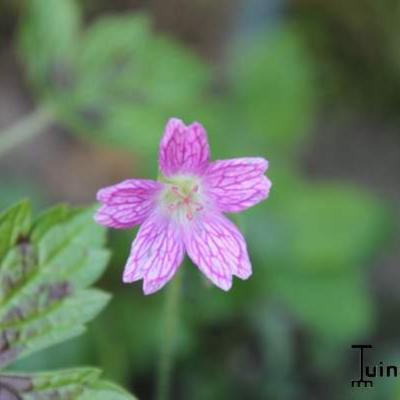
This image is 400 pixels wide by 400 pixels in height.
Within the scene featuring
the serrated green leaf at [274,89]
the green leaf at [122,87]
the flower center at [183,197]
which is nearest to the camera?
the flower center at [183,197]

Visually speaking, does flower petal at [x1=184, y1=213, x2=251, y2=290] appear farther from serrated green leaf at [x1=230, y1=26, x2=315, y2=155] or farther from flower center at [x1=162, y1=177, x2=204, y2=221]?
serrated green leaf at [x1=230, y1=26, x2=315, y2=155]

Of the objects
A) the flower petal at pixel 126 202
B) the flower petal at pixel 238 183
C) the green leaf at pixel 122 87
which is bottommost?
the flower petal at pixel 126 202

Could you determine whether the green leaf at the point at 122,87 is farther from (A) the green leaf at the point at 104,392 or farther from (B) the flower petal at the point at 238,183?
(A) the green leaf at the point at 104,392

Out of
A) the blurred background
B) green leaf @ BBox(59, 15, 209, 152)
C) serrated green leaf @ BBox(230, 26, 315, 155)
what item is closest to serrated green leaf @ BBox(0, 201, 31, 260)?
the blurred background

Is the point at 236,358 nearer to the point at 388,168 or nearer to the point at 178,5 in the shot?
the point at 388,168

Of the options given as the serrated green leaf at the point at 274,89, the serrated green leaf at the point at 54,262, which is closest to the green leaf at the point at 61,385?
the serrated green leaf at the point at 54,262

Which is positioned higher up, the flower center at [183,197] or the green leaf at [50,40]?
the green leaf at [50,40]

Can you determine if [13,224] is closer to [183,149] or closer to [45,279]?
[45,279]

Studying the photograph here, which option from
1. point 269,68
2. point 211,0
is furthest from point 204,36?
point 269,68
